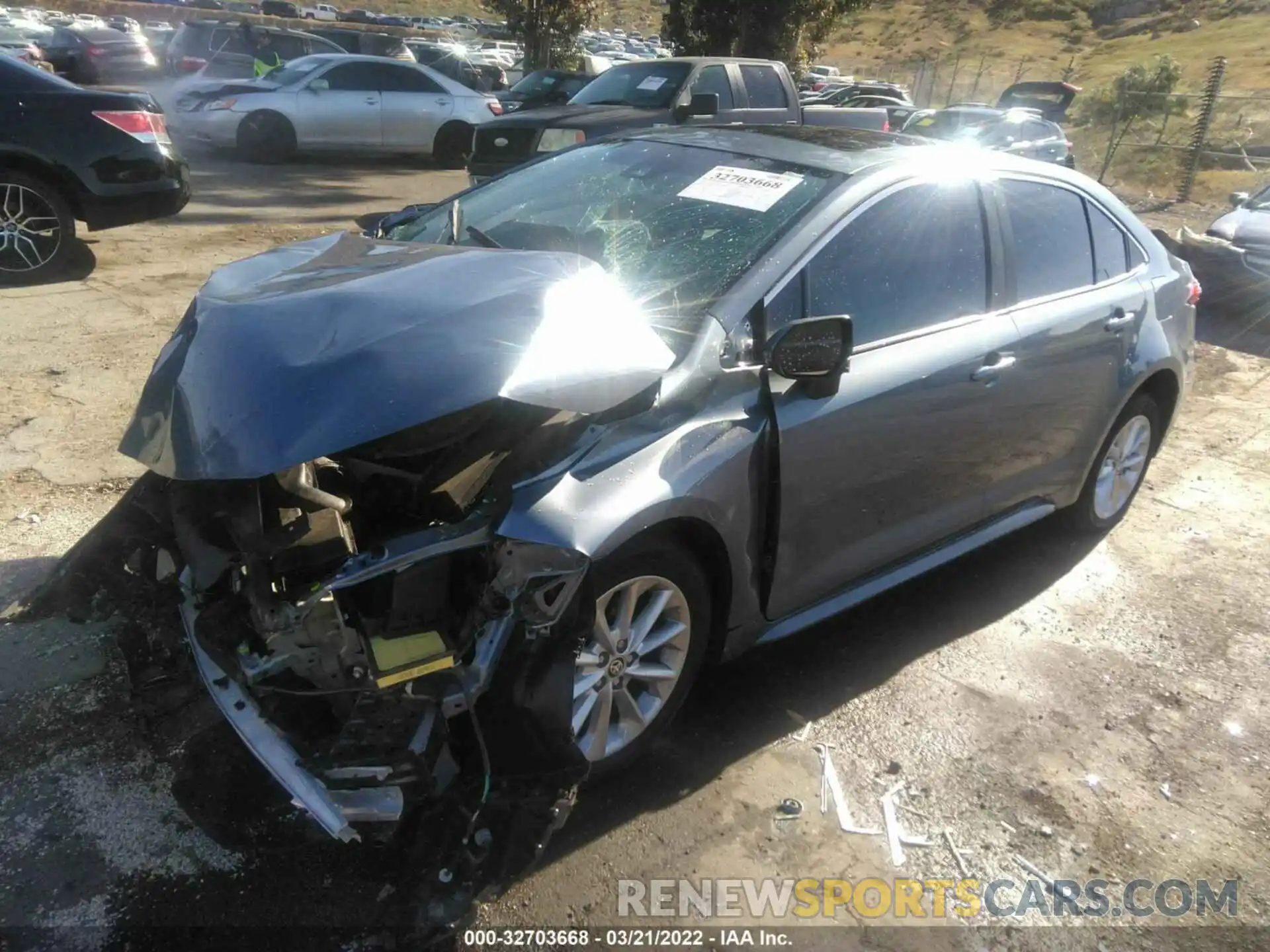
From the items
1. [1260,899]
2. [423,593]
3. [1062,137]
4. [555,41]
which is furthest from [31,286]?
[555,41]

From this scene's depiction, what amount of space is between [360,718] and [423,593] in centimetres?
34

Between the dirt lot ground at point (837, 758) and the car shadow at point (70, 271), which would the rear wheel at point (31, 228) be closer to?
the car shadow at point (70, 271)

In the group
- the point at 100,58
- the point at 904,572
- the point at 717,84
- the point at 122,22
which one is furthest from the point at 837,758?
the point at 122,22

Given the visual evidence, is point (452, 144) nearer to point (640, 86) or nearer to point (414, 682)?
point (640, 86)

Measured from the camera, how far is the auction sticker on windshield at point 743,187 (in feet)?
10.8

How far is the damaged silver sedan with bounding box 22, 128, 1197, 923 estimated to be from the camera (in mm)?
2293

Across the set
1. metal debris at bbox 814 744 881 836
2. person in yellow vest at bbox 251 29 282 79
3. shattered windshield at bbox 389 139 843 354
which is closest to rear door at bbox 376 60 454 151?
person in yellow vest at bbox 251 29 282 79

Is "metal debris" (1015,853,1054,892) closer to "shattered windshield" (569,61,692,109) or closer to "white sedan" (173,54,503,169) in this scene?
"shattered windshield" (569,61,692,109)

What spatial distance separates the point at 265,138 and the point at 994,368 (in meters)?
12.3

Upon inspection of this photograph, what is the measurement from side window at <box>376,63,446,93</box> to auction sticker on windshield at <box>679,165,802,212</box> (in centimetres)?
1204

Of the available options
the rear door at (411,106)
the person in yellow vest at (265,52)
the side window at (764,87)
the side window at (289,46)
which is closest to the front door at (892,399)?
the side window at (764,87)

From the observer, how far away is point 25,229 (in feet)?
22.6

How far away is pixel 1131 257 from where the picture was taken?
14.7 feet

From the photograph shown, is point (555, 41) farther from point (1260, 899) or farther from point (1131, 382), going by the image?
point (1260, 899)
